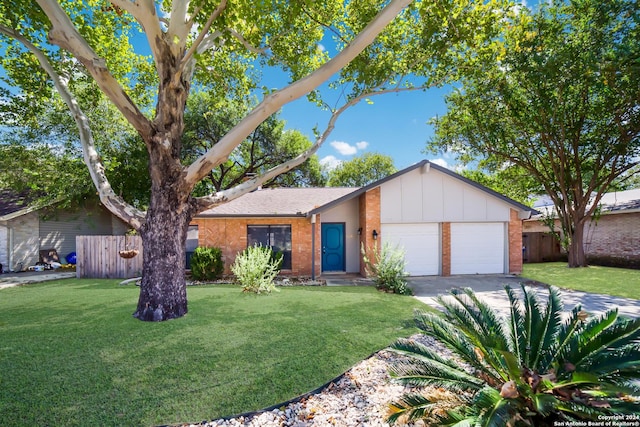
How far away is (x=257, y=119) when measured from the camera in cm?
552

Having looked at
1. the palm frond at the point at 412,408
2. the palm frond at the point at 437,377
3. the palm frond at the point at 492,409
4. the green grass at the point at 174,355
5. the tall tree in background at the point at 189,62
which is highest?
the tall tree in background at the point at 189,62

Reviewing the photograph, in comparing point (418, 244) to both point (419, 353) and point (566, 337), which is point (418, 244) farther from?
point (419, 353)

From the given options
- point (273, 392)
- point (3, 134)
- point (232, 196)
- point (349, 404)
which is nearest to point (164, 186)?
point (232, 196)

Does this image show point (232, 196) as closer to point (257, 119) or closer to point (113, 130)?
point (257, 119)

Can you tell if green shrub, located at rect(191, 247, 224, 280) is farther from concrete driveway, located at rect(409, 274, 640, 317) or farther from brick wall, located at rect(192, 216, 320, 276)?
concrete driveway, located at rect(409, 274, 640, 317)

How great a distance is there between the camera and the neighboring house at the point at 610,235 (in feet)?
45.7

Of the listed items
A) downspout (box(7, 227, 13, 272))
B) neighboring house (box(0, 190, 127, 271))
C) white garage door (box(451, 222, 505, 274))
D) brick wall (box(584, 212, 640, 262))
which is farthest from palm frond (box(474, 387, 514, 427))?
downspout (box(7, 227, 13, 272))

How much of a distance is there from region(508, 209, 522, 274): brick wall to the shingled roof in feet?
21.8

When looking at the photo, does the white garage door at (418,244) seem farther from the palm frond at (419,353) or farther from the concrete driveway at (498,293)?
the palm frond at (419,353)

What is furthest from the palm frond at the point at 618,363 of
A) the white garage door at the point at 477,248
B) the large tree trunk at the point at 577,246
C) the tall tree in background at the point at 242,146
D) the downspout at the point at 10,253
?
the downspout at the point at 10,253

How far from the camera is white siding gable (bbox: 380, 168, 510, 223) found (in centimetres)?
1138

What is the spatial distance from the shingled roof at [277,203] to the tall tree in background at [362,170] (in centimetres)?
1588

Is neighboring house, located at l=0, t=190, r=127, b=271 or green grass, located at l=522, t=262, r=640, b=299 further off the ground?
neighboring house, located at l=0, t=190, r=127, b=271

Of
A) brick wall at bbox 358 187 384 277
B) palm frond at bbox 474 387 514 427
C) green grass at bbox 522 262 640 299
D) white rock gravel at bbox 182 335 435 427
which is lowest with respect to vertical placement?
green grass at bbox 522 262 640 299
